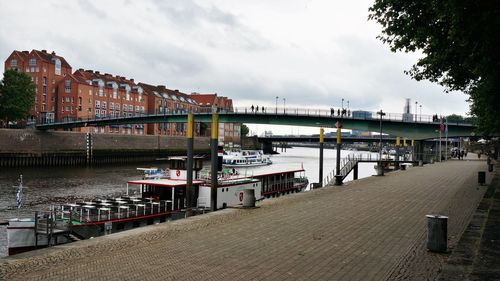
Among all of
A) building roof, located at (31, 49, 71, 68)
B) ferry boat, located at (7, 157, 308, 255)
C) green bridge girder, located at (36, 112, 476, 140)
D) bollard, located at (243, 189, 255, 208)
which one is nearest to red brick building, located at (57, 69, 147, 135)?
Result: building roof, located at (31, 49, 71, 68)

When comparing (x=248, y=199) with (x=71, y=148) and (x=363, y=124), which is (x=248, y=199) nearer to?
(x=363, y=124)

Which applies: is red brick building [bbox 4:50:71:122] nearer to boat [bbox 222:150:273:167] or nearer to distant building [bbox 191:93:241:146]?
boat [bbox 222:150:273:167]

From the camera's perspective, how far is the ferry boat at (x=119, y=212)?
18531 mm

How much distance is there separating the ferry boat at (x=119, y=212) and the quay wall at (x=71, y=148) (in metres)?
52.0

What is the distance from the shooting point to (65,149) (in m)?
84.9

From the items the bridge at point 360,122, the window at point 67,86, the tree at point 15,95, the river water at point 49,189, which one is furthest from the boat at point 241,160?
the window at point 67,86

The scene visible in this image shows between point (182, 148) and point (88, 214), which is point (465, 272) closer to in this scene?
point (88, 214)

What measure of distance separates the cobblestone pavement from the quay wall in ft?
213

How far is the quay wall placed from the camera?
73000 millimetres

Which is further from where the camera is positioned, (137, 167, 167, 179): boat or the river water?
(137, 167, 167, 179): boat

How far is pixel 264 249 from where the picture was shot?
11531 mm

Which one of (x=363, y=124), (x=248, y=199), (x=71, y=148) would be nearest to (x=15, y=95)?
(x=71, y=148)

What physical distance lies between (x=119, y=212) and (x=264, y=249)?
13.5 metres

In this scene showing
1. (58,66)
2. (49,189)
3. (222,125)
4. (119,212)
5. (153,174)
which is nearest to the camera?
(119,212)
